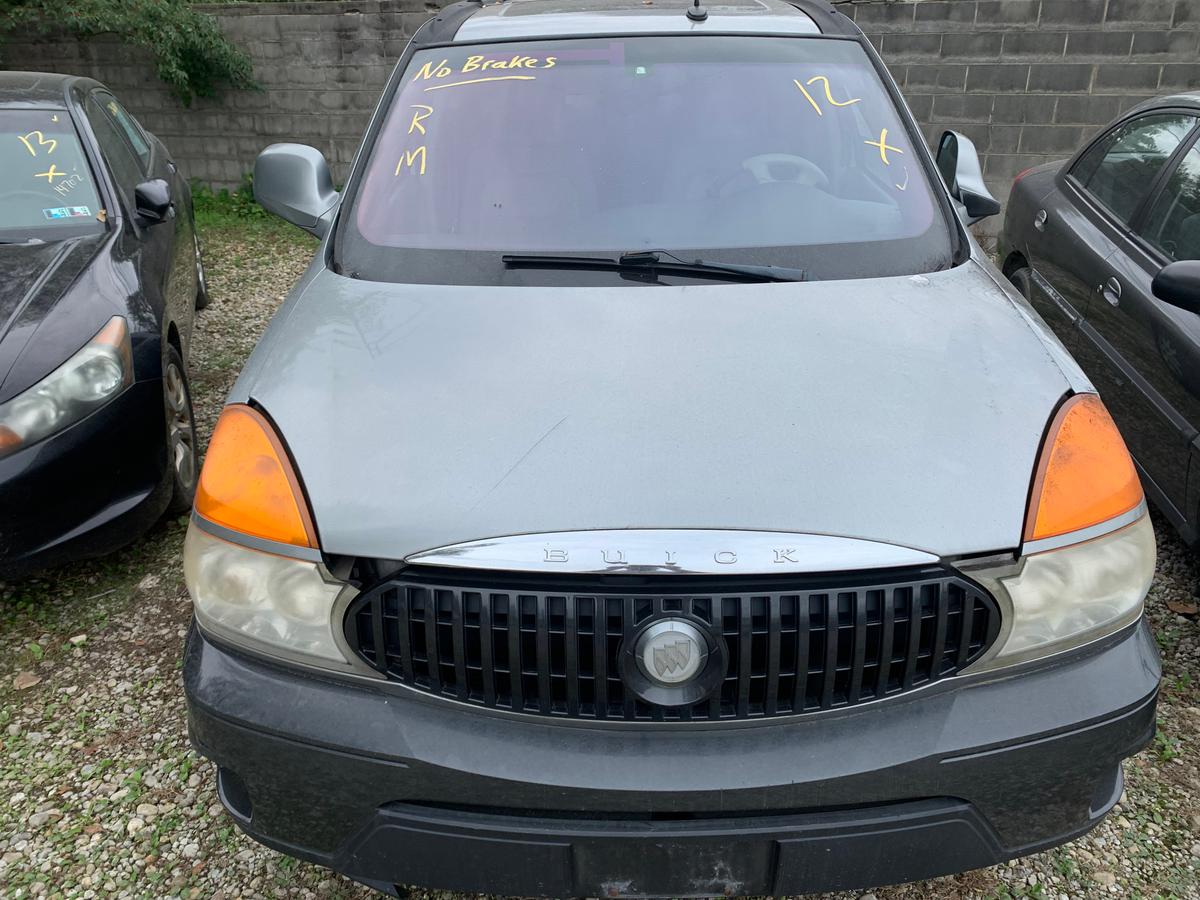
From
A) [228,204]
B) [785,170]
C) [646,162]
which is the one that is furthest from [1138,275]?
[228,204]

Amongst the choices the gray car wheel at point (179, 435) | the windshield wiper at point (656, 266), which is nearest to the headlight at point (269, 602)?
the windshield wiper at point (656, 266)

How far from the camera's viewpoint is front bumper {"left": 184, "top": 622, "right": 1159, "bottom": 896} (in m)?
1.59

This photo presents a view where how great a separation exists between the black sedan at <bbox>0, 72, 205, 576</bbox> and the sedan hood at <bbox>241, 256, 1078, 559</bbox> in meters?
1.17

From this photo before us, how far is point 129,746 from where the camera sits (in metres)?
2.69

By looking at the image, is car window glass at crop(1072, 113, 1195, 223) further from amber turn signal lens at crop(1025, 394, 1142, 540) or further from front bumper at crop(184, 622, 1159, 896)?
front bumper at crop(184, 622, 1159, 896)

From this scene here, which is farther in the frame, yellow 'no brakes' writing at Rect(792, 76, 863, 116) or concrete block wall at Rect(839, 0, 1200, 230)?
Result: concrete block wall at Rect(839, 0, 1200, 230)

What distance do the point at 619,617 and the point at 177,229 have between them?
154 inches

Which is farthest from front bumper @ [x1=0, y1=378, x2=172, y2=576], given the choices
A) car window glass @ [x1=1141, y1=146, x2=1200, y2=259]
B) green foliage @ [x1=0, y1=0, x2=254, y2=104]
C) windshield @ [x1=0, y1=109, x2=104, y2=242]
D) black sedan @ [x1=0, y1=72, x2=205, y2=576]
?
green foliage @ [x1=0, y1=0, x2=254, y2=104]

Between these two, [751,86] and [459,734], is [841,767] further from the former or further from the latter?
[751,86]

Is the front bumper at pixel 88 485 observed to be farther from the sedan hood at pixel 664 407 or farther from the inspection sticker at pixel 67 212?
the sedan hood at pixel 664 407

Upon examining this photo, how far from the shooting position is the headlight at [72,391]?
2828 millimetres

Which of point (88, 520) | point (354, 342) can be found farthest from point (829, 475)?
point (88, 520)

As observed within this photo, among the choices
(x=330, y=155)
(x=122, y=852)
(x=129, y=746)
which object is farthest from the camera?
(x=330, y=155)

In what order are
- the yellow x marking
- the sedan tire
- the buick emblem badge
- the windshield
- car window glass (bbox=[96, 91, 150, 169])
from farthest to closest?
car window glass (bbox=[96, 91, 150, 169])
the sedan tire
the windshield
the yellow x marking
the buick emblem badge
